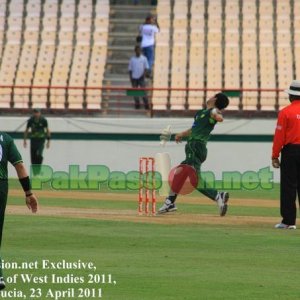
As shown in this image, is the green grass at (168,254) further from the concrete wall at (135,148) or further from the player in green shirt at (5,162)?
the concrete wall at (135,148)

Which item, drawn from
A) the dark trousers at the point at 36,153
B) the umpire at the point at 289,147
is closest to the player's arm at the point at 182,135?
the umpire at the point at 289,147

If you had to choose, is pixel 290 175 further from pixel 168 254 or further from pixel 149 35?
pixel 149 35

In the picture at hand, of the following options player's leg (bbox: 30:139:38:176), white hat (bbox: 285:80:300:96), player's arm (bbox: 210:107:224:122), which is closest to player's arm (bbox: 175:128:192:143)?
player's arm (bbox: 210:107:224:122)

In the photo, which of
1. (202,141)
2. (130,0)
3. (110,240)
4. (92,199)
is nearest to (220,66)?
(130,0)

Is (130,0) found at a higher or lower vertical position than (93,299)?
higher

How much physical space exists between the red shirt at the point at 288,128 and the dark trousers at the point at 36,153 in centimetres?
1740

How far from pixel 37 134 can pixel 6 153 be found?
23.1 m

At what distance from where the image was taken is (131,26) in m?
41.1

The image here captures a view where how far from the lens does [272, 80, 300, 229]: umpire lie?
17734mm

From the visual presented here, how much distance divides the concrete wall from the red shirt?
704 inches

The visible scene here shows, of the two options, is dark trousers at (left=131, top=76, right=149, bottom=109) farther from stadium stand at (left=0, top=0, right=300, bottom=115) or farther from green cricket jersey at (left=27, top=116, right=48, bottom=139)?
green cricket jersey at (left=27, top=116, right=48, bottom=139)

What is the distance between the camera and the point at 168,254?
14492mm

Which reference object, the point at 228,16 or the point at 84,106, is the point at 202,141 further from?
the point at 228,16

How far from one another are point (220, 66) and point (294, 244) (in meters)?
23.0
